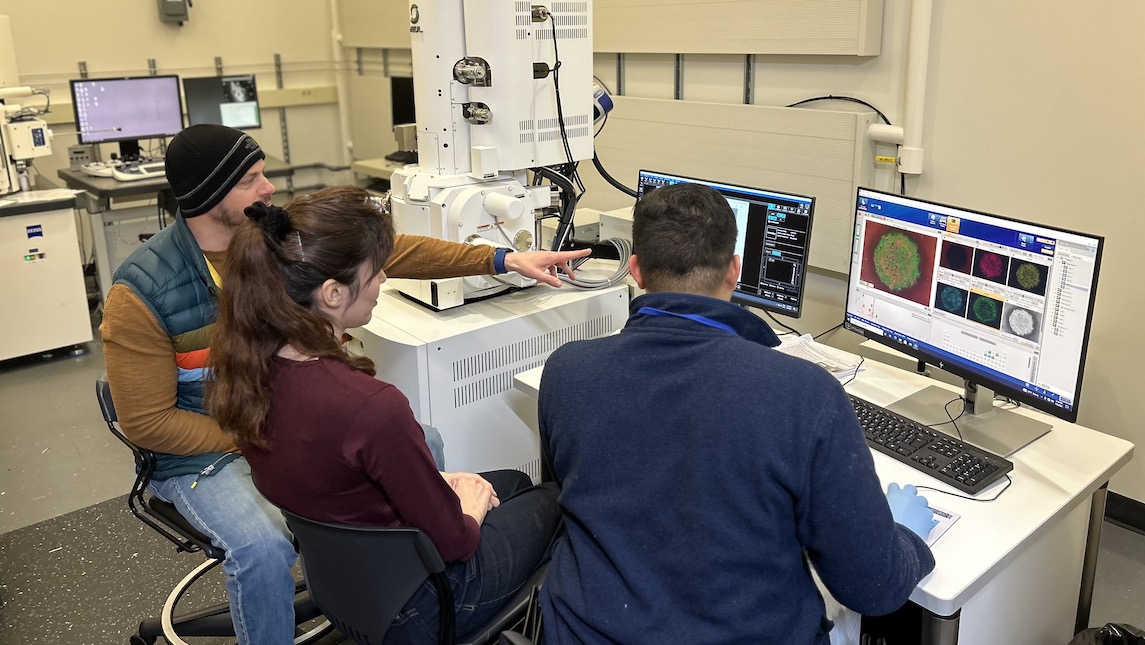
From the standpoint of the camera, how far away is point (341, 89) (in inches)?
237

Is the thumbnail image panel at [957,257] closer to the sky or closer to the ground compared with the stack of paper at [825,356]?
closer to the sky

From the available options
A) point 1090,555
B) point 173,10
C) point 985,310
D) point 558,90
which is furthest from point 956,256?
point 173,10

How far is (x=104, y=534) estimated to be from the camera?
2557 mm

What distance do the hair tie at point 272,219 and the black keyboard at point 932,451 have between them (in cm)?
103

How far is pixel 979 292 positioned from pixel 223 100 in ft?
14.0

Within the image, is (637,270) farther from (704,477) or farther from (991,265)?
(991,265)

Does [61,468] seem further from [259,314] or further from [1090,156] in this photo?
[1090,156]

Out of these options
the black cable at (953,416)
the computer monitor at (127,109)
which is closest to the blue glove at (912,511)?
the black cable at (953,416)

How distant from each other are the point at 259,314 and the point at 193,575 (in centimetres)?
118

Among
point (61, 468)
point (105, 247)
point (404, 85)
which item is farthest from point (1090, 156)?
point (105, 247)

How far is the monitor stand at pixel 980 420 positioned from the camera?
5.25 ft

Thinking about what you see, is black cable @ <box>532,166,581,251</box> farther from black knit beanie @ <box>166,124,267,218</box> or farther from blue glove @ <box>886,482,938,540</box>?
blue glove @ <box>886,482,938,540</box>

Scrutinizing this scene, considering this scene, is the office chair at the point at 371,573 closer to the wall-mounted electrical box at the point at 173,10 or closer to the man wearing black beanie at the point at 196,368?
the man wearing black beanie at the point at 196,368

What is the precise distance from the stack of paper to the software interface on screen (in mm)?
116
